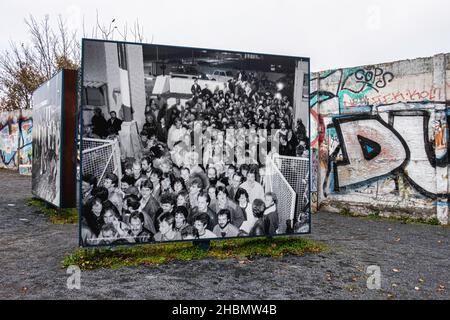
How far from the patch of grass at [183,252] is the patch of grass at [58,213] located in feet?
8.86

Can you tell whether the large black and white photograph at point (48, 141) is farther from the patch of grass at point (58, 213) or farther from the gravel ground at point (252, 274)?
the gravel ground at point (252, 274)

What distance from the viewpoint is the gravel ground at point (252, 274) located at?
13.5 feet

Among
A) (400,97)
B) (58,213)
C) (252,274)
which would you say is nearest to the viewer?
(252,274)

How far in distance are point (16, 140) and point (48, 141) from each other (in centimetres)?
1239

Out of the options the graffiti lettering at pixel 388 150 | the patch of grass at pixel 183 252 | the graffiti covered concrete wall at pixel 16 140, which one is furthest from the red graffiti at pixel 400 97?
the graffiti covered concrete wall at pixel 16 140

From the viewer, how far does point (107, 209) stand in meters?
4.93

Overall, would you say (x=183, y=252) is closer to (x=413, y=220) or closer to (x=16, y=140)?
(x=413, y=220)

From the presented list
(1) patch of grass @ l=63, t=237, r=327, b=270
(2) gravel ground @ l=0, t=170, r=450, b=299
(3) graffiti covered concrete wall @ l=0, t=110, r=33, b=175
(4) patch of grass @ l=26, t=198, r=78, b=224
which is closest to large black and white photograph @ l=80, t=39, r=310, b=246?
(1) patch of grass @ l=63, t=237, r=327, b=270

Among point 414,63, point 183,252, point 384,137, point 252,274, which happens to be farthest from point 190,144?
point 414,63

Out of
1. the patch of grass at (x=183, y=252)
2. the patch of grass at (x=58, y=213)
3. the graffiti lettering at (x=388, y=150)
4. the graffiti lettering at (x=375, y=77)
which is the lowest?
the patch of grass at (x=183, y=252)

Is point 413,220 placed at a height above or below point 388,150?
below

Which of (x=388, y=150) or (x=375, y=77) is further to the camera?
(x=375, y=77)

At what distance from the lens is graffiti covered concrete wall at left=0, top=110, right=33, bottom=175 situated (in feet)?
61.3

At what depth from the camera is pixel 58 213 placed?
8688 millimetres
